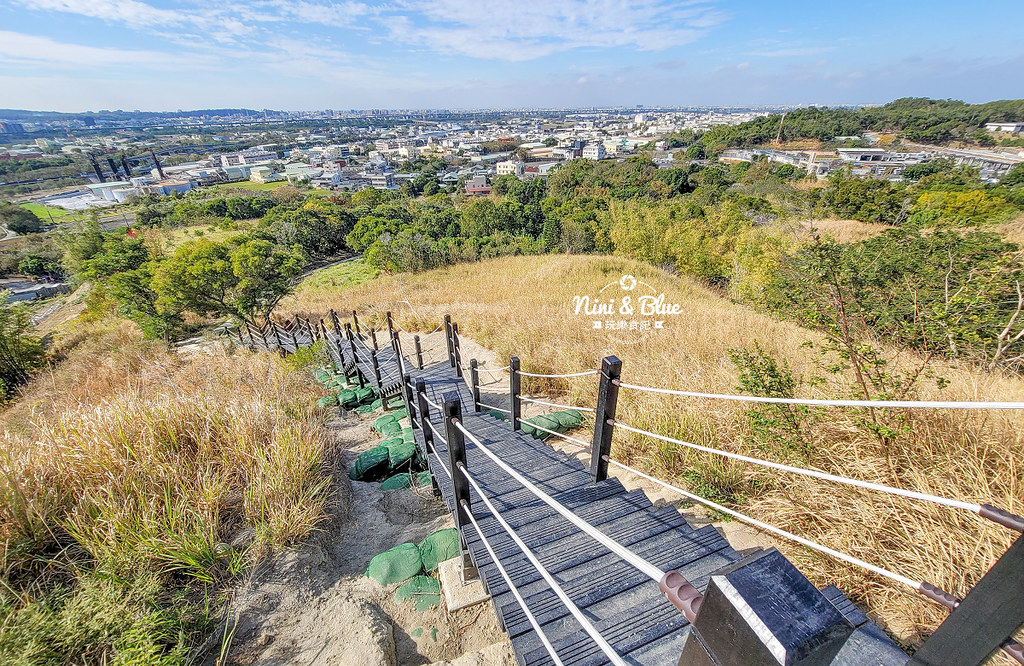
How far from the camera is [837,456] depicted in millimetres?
2760

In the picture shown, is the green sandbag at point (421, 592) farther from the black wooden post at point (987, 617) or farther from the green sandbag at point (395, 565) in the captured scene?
the black wooden post at point (987, 617)

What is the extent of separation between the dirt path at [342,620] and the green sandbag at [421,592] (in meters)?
0.04

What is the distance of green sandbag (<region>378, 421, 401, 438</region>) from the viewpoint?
524cm

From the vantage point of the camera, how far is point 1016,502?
2.09m

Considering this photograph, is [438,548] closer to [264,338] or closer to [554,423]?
[554,423]

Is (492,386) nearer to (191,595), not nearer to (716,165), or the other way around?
(191,595)

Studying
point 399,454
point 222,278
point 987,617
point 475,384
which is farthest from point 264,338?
point 987,617

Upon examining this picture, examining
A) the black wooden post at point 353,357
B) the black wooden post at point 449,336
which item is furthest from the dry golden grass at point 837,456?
the black wooden post at point 353,357

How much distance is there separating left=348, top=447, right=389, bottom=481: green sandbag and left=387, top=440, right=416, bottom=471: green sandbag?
5 centimetres

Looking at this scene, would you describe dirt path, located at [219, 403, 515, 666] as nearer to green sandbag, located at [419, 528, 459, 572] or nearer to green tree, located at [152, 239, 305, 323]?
green sandbag, located at [419, 528, 459, 572]

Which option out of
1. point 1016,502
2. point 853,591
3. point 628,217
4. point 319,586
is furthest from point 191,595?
point 628,217

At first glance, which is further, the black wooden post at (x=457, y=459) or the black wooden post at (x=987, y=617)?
the black wooden post at (x=457, y=459)

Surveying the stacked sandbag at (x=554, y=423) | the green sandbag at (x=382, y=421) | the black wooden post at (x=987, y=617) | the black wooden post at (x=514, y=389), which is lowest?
the green sandbag at (x=382, y=421)

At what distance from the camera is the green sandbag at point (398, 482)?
4055mm
